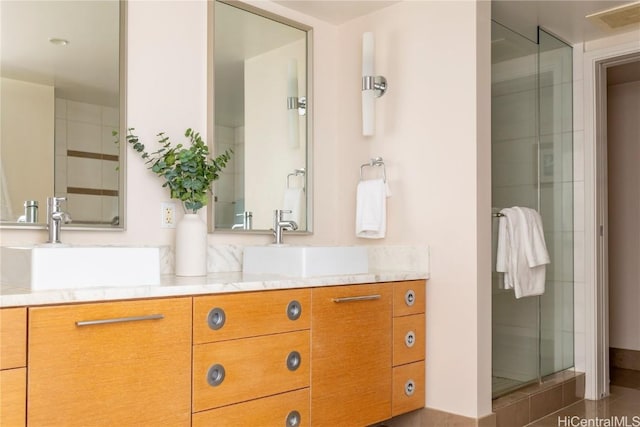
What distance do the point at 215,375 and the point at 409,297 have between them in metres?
1.05

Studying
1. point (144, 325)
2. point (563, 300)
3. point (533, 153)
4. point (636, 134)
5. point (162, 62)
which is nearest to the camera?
point (144, 325)

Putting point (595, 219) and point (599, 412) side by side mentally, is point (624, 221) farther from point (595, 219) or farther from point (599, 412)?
point (599, 412)

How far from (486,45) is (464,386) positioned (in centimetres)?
151

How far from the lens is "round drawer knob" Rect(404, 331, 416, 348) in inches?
106

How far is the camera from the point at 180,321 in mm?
1879

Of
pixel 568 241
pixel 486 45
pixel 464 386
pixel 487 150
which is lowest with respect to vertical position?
pixel 464 386

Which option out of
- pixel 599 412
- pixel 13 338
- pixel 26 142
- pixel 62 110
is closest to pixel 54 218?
pixel 26 142

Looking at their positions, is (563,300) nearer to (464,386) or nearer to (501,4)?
(464,386)

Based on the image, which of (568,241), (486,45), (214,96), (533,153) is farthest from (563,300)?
(214,96)

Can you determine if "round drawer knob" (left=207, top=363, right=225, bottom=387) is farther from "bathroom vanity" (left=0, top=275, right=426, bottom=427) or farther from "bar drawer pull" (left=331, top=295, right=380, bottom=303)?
"bar drawer pull" (left=331, top=295, right=380, bottom=303)

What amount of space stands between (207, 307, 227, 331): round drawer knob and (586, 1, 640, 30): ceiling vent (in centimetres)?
229

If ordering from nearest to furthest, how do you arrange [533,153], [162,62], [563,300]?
[162,62]
[533,153]
[563,300]

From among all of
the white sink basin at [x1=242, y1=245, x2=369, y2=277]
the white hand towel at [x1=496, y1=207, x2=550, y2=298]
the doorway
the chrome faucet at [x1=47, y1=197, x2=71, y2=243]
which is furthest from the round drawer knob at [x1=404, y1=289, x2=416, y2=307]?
the doorway

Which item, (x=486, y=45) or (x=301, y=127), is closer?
(x=486, y=45)
